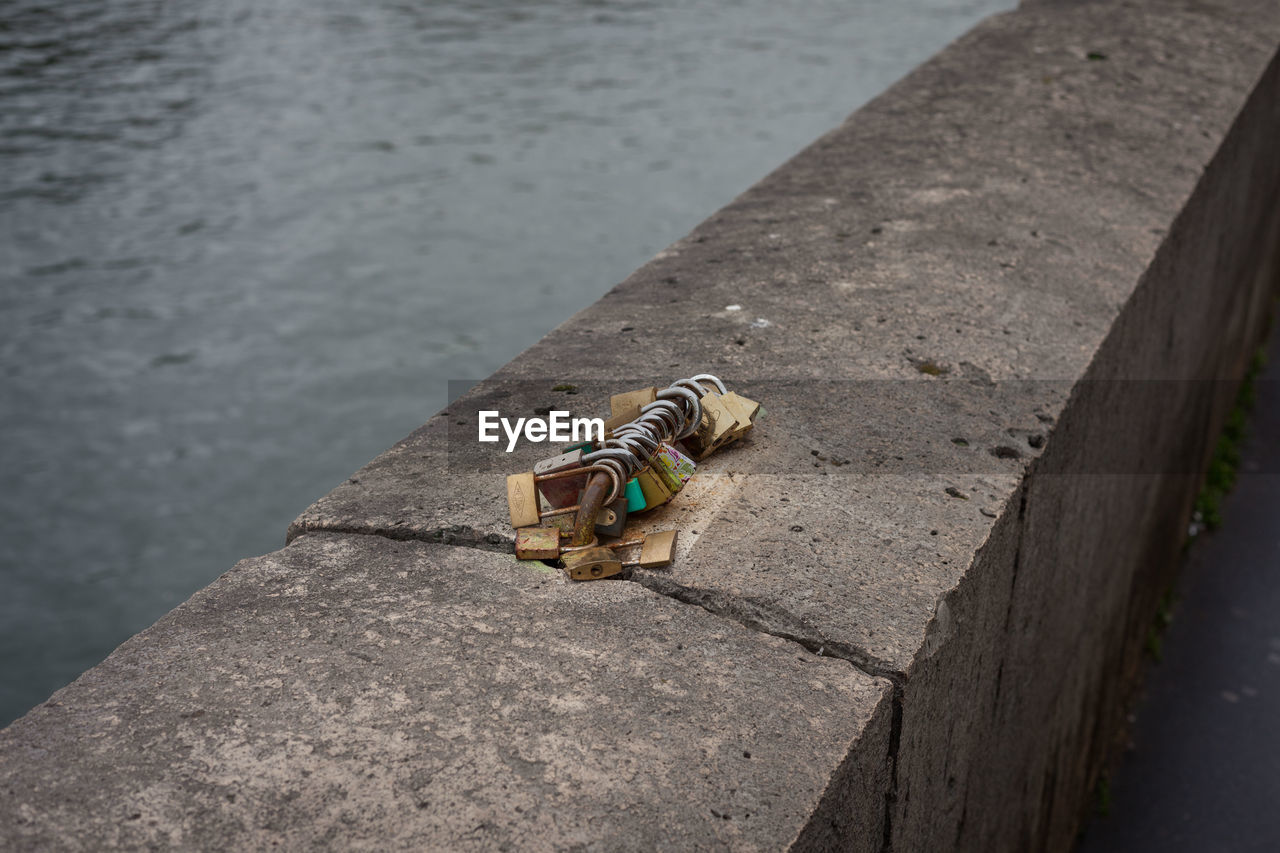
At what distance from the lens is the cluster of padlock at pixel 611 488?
4.56 ft

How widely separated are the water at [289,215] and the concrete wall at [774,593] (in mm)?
4034

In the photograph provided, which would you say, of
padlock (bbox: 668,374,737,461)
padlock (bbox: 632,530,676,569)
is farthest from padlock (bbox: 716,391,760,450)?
padlock (bbox: 632,530,676,569)

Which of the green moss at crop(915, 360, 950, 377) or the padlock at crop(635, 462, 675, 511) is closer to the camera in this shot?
the padlock at crop(635, 462, 675, 511)

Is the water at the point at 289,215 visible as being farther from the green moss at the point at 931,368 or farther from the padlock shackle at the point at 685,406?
the green moss at the point at 931,368

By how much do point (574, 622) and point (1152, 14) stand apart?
451 cm

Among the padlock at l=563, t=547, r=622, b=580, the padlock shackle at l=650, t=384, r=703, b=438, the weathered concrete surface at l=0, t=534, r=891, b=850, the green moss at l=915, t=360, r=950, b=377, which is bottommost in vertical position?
the weathered concrete surface at l=0, t=534, r=891, b=850

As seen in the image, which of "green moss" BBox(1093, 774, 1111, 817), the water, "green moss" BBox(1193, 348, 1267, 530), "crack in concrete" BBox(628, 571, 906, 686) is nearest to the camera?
"crack in concrete" BBox(628, 571, 906, 686)

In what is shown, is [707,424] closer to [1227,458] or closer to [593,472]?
[593,472]

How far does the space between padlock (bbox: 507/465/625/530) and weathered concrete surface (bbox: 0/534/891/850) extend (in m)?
0.09

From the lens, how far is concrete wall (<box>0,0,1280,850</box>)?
1.06 metres

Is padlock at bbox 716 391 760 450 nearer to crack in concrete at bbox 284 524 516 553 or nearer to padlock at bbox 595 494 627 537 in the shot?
padlock at bbox 595 494 627 537

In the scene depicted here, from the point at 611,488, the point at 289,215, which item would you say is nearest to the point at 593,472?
the point at 611,488

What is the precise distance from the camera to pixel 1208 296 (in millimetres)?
3535

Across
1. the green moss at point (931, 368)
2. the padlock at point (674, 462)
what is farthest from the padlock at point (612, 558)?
the green moss at point (931, 368)
